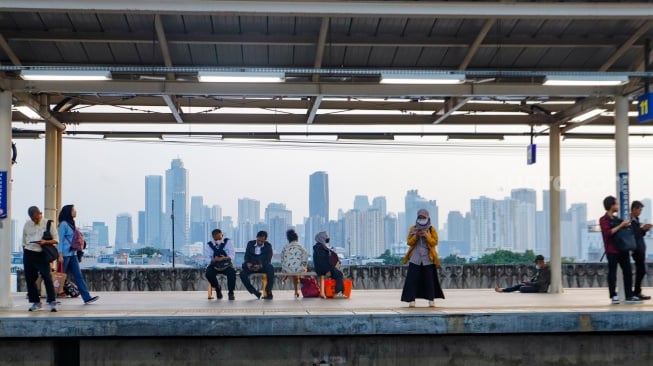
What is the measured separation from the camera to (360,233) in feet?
99.0

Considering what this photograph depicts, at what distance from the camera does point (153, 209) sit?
28.3 metres

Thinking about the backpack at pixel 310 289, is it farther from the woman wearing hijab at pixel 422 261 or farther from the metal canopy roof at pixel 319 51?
the woman wearing hijab at pixel 422 261

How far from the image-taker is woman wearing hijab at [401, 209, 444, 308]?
44.4 ft

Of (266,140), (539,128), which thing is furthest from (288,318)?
(539,128)

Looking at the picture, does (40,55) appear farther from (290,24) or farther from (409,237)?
(409,237)

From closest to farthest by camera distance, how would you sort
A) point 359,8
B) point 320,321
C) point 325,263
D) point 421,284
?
point 320,321 → point 359,8 → point 421,284 → point 325,263

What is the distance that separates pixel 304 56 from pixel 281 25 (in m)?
1.15

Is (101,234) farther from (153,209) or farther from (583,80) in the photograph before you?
(583,80)

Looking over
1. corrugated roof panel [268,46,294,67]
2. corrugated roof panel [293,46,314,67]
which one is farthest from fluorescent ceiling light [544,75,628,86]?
corrugated roof panel [268,46,294,67]

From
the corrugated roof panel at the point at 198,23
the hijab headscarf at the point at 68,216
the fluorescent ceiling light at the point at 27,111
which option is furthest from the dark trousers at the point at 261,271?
the fluorescent ceiling light at the point at 27,111

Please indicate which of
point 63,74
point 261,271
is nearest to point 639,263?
point 261,271

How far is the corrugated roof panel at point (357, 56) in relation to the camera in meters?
15.2

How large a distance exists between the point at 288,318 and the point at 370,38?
5.19 meters

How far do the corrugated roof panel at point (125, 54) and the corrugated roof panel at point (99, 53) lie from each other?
3.8 inches
